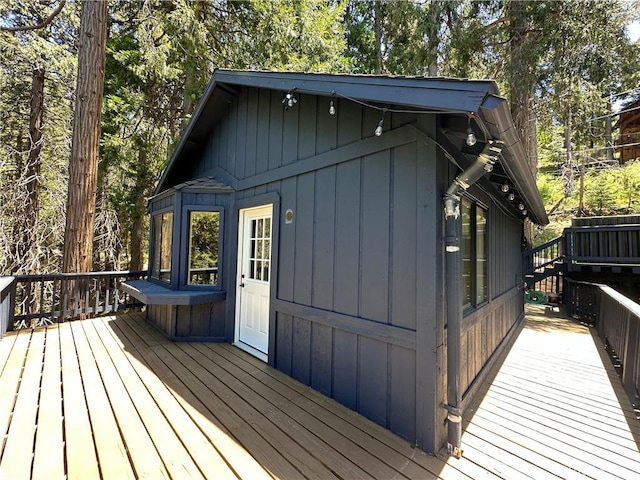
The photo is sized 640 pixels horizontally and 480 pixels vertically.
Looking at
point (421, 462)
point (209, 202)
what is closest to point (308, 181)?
point (209, 202)

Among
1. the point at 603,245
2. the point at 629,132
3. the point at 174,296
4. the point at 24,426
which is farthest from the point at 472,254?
the point at 629,132

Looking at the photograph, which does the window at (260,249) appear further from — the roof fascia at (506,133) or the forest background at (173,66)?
the forest background at (173,66)

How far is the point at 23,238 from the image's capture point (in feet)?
23.4

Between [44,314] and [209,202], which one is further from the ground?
[209,202]

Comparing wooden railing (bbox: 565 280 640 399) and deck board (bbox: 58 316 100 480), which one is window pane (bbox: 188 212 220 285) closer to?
deck board (bbox: 58 316 100 480)

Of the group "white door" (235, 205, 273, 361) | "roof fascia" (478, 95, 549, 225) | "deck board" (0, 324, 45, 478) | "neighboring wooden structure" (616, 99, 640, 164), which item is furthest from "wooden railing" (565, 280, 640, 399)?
"neighboring wooden structure" (616, 99, 640, 164)

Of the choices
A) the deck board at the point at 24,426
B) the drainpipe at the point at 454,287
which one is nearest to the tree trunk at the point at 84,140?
the deck board at the point at 24,426

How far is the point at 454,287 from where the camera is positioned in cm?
210

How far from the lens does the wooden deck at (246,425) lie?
1.82 m

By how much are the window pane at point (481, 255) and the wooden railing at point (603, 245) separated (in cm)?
527

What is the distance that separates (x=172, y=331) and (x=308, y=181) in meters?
2.78

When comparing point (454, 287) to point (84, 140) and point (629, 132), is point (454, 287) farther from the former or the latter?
point (629, 132)

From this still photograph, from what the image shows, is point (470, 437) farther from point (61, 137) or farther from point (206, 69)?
point (61, 137)

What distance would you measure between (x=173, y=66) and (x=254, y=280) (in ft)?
19.9
